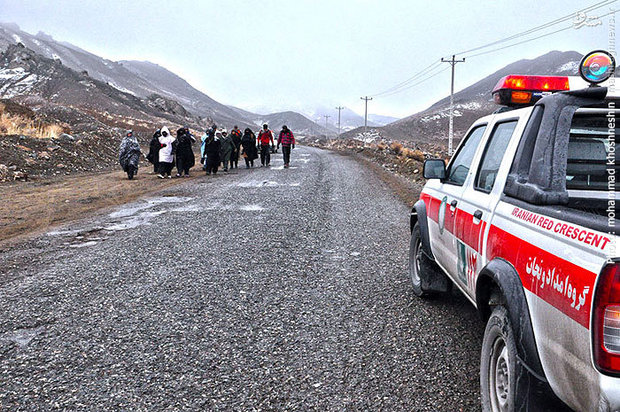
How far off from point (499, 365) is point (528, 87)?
1812 mm

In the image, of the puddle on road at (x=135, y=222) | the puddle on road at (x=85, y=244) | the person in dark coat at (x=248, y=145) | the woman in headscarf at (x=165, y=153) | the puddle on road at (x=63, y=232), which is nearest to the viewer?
the puddle on road at (x=85, y=244)

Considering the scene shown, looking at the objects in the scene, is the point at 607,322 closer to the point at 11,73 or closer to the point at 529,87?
the point at 529,87

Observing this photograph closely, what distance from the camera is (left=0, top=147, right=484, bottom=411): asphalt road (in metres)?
3.11

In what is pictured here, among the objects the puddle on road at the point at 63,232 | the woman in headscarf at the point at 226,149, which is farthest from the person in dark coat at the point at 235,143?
the puddle on road at the point at 63,232

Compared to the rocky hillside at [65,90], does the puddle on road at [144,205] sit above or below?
below

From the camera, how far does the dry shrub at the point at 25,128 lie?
2060cm

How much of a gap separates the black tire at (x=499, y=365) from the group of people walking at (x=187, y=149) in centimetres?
1565

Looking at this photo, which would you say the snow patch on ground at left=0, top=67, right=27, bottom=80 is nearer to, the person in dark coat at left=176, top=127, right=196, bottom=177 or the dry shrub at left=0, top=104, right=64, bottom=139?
the dry shrub at left=0, top=104, right=64, bottom=139

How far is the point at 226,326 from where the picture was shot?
13.5ft

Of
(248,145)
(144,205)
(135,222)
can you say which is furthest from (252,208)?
(248,145)

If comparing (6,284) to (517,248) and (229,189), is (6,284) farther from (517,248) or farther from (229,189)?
(229,189)

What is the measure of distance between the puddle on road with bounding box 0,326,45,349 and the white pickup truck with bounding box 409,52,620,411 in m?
3.38

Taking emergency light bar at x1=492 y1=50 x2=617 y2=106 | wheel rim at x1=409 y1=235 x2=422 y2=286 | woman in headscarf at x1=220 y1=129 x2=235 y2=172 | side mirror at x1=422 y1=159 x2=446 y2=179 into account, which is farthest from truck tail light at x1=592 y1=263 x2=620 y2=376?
woman in headscarf at x1=220 y1=129 x2=235 y2=172

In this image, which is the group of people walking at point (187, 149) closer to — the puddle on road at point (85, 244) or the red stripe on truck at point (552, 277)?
the puddle on road at point (85, 244)
